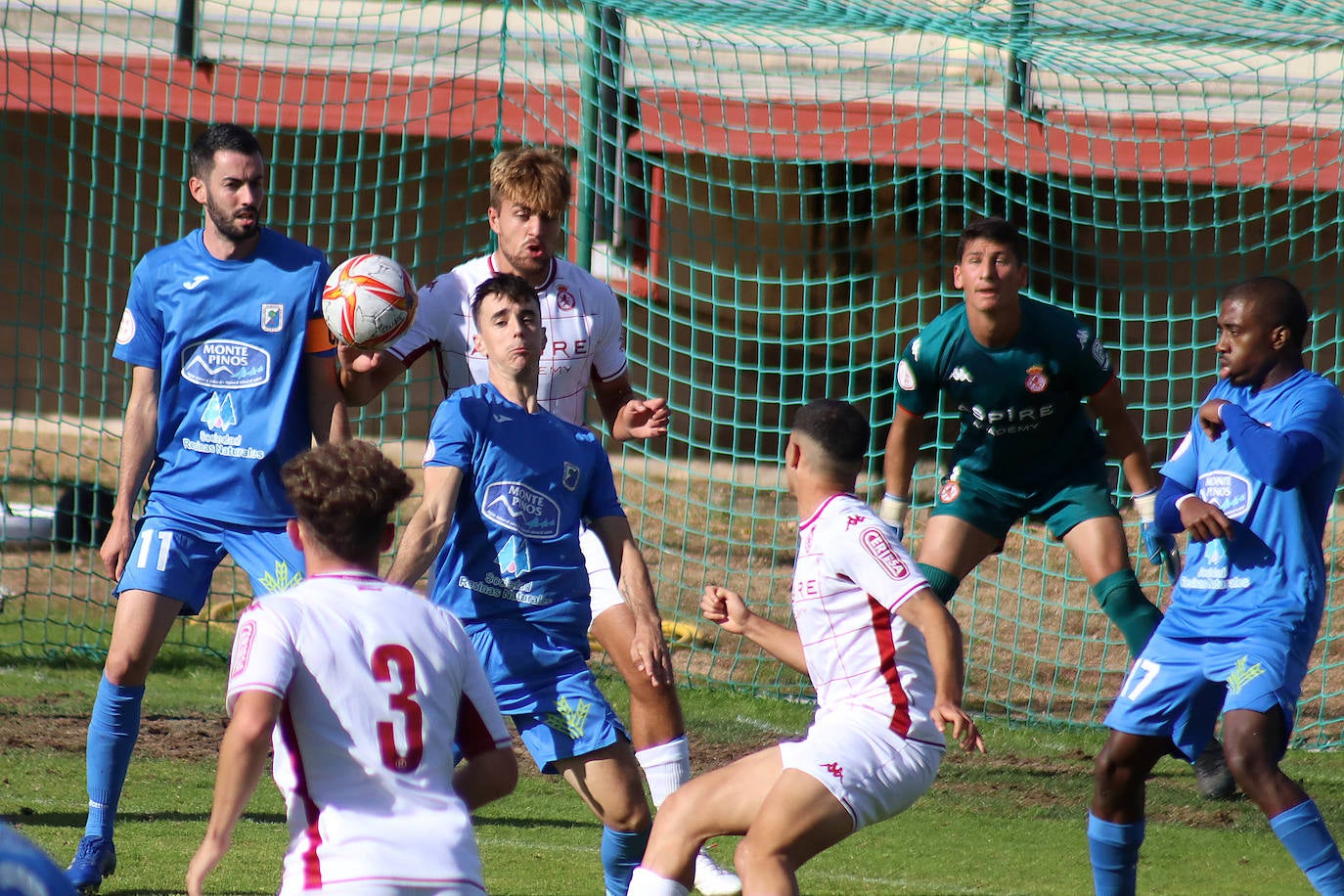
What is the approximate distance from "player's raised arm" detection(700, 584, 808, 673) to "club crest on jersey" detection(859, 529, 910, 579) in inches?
12.3

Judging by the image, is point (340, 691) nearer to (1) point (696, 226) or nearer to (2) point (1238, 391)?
(2) point (1238, 391)

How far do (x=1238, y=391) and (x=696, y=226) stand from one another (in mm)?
6984

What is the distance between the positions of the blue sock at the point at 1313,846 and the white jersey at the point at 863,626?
1091mm

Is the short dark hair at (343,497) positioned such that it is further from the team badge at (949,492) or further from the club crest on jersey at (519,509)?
the team badge at (949,492)

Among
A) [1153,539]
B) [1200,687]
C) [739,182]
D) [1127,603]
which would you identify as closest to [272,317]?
[1200,687]

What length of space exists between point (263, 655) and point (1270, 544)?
2751 mm

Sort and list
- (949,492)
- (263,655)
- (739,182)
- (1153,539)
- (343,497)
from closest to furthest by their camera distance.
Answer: (263,655) → (343,497) → (1153,539) → (949,492) → (739,182)

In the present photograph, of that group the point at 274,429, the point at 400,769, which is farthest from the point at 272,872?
the point at 400,769

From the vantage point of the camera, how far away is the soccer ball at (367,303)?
4.48 meters

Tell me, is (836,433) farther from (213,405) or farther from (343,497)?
(213,405)

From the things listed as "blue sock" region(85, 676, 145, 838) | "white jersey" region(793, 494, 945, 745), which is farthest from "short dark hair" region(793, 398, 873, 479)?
"blue sock" region(85, 676, 145, 838)

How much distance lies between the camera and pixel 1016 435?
19.4 ft

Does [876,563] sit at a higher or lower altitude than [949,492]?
lower

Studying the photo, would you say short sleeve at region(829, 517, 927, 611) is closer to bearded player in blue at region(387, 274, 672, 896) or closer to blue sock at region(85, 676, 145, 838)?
bearded player in blue at region(387, 274, 672, 896)
